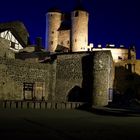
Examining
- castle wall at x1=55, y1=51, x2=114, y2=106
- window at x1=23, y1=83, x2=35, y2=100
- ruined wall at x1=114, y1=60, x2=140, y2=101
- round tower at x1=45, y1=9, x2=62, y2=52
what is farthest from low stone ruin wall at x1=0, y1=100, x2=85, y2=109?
round tower at x1=45, y1=9, x2=62, y2=52

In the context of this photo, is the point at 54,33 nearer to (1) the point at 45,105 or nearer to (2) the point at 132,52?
(2) the point at 132,52

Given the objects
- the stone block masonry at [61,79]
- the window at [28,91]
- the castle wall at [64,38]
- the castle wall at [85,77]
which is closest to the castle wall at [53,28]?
the castle wall at [64,38]

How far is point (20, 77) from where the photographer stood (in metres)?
33.4

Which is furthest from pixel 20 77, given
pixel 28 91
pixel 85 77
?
pixel 85 77

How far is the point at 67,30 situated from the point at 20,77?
32.1 meters

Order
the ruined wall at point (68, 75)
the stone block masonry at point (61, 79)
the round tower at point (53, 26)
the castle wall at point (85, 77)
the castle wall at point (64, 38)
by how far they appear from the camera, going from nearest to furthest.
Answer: the stone block masonry at point (61, 79) → the castle wall at point (85, 77) → the ruined wall at point (68, 75) → the castle wall at point (64, 38) → the round tower at point (53, 26)

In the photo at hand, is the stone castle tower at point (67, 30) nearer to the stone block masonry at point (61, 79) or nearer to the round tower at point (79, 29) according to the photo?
the round tower at point (79, 29)

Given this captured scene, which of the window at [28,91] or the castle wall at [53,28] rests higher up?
the castle wall at [53,28]

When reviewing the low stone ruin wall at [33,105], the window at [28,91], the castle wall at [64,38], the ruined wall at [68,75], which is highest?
the castle wall at [64,38]

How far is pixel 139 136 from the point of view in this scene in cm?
1297

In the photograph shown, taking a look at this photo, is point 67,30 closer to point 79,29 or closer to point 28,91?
point 79,29

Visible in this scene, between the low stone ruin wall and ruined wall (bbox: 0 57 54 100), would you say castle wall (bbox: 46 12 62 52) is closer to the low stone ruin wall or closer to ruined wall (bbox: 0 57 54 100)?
ruined wall (bbox: 0 57 54 100)

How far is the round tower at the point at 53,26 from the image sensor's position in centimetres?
6581

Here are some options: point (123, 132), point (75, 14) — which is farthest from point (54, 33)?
point (123, 132)
